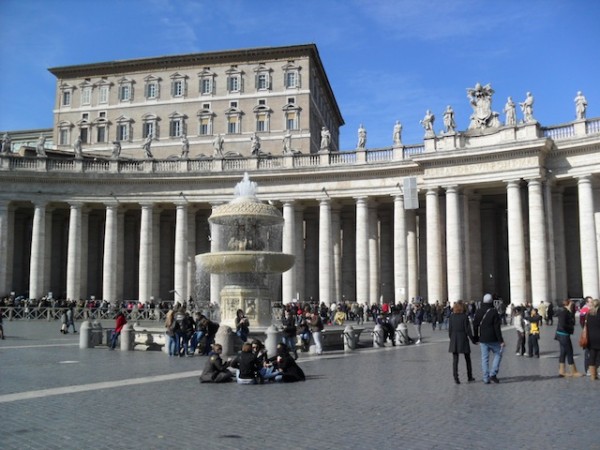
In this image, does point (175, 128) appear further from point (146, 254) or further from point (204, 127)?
point (146, 254)

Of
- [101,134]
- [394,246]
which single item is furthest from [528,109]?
[101,134]

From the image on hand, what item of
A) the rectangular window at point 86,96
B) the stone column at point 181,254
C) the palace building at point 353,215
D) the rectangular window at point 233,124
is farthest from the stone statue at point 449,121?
the rectangular window at point 86,96

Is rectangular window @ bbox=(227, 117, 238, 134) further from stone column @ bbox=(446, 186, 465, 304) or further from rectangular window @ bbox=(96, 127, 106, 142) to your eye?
stone column @ bbox=(446, 186, 465, 304)

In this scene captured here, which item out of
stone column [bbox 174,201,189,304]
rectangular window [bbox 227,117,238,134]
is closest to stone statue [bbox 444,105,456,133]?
stone column [bbox 174,201,189,304]

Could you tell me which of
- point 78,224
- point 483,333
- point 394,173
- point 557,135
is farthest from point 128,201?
point 483,333

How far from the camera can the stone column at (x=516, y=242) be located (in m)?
41.4

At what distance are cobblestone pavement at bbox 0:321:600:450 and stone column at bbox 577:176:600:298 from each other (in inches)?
899

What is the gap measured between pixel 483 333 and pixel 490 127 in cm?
3125

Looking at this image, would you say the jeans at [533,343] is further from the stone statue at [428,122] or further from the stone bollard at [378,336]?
the stone statue at [428,122]

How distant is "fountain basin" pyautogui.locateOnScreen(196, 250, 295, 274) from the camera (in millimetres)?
24578

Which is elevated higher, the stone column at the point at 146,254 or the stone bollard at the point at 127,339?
the stone column at the point at 146,254

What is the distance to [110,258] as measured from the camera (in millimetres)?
50469

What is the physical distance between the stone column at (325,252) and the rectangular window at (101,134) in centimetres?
4467

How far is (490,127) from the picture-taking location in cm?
4409
